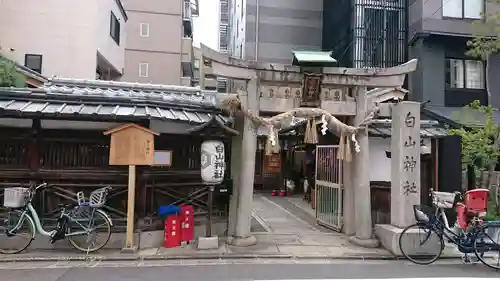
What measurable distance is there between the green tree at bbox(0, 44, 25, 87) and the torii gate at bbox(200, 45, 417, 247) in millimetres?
6667

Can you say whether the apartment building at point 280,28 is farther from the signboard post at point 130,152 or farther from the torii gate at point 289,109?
the signboard post at point 130,152

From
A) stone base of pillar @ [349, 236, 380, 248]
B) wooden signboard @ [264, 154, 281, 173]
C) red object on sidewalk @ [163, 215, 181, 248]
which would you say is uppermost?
wooden signboard @ [264, 154, 281, 173]

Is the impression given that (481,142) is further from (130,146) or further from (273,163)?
(273,163)

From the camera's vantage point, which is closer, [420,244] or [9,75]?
[420,244]

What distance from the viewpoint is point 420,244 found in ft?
30.4

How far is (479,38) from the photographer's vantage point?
1530 centimetres

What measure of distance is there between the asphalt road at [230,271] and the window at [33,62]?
1376 cm

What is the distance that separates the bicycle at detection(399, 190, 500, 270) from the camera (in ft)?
28.7

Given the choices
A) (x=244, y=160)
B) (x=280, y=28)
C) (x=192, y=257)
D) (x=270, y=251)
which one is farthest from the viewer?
(x=280, y=28)

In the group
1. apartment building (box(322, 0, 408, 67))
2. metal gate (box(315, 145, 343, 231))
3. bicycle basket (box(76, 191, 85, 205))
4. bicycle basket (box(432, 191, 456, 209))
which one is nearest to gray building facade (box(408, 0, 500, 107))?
apartment building (box(322, 0, 408, 67))

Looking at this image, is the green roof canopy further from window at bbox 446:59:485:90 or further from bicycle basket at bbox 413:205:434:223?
window at bbox 446:59:485:90

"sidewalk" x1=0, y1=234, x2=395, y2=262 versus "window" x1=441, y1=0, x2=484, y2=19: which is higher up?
"window" x1=441, y1=0, x2=484, y2=19

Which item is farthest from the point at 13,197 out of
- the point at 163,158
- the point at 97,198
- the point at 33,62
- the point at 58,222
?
the point at 33,62

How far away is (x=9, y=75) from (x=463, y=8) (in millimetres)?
22912
